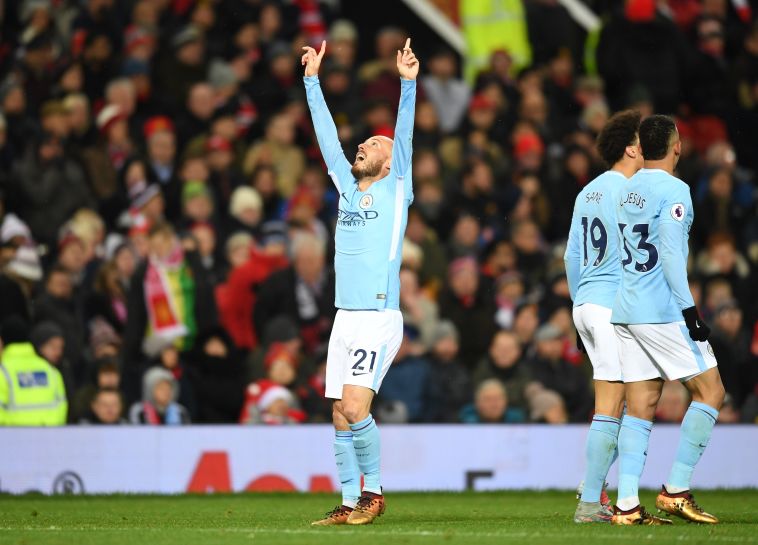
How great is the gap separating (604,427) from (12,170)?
339 inches

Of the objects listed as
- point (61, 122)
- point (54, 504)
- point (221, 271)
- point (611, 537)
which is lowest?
point (54, 504)

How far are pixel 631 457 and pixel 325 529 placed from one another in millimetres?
1843

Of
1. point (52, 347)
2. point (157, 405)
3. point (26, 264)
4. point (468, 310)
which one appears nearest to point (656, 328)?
point (157, 405)

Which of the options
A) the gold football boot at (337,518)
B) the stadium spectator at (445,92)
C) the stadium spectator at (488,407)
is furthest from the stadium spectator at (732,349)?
the gold football boot at (337,518)

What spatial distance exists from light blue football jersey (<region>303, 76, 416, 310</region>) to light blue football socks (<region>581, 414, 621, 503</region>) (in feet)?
4.69

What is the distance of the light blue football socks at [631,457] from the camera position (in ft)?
31.9

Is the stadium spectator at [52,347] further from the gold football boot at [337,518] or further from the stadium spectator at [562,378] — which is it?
the gold football boot at [337,518]

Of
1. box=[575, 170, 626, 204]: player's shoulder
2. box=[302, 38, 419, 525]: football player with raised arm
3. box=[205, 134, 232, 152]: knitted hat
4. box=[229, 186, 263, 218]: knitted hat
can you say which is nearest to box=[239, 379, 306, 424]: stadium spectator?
box=[229, 186, 263, 218]: knitted hat

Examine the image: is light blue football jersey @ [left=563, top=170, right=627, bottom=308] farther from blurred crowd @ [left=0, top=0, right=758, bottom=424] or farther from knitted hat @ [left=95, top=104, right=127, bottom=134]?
knitted hat @ [left=95, top=104, right=127, bottom=134]

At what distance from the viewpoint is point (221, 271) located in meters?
16.5

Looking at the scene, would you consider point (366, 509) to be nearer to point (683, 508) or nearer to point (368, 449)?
point (368, 449)

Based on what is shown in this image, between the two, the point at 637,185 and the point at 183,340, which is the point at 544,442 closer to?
the point at 183,340

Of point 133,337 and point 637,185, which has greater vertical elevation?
point 637,185

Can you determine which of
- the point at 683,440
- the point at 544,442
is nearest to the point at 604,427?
the point at 683,440
